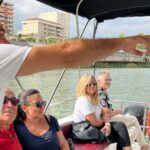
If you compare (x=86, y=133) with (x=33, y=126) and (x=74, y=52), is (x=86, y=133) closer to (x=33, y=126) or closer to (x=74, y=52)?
(x=33, y=126)

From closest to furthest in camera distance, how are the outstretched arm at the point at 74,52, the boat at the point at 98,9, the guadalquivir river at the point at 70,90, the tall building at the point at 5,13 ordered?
1. the outstretched arm at the point at 74,52
2. the tall building at the point at 5,13
3. the boat at the point at 98,9
4. the guadalquivir river at the point at 70,90

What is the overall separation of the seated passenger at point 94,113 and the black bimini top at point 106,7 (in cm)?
70

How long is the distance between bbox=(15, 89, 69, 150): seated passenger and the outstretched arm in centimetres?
152

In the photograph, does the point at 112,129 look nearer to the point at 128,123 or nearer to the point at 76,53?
the point at 128,123

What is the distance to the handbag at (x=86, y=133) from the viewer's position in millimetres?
3516

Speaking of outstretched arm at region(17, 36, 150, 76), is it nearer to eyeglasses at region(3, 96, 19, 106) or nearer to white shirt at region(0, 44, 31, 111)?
white shirt at region(0, 44, 31, 111)

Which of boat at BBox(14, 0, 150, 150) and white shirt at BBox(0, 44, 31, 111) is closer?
white shirt at BBox(0, 44, 31, 111)

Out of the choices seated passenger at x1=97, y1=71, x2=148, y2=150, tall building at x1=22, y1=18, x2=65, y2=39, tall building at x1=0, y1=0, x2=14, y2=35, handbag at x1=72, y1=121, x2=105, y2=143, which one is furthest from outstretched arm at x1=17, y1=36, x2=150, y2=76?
tall building at x1=22, y1=18, x2=65, y2=39

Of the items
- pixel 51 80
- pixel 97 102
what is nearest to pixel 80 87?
pixel 97 102

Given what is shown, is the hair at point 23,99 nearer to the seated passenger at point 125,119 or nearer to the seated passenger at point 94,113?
the seated passenger at point 94,113

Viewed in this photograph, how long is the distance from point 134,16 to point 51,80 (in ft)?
45.3

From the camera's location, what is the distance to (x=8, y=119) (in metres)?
1.98

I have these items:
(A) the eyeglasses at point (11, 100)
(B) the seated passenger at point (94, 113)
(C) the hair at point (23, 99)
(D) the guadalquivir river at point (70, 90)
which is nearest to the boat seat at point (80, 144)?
(B) the seated passenger at point (94, 113)

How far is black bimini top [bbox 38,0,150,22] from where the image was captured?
3574 millimetres
